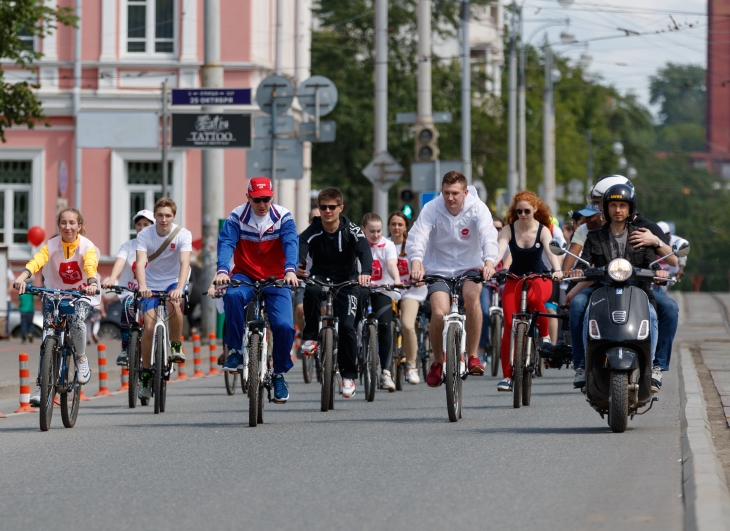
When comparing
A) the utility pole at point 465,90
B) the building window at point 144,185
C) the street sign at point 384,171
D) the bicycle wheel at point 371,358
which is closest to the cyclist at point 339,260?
the bicycle wheel at point 371,358

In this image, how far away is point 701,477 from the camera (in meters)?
8.00

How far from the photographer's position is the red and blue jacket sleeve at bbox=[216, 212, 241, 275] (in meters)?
11.9

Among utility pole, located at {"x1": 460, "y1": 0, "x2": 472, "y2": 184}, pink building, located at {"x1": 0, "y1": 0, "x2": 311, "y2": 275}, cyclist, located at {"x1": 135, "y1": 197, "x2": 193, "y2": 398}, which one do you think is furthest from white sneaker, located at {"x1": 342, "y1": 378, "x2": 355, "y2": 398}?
utility pole, located at {"x1": 460, "y1": 0, "x2": 472, "y2": 184}

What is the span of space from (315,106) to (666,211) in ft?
277

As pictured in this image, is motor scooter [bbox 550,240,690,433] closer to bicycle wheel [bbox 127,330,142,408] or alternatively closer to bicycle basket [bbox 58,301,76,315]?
bicycle basket [bbox 58,301,76,315]

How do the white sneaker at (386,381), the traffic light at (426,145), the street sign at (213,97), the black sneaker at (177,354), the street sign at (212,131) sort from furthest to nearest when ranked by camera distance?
the traffic light at (426,145) < the street sign at (212,131) < the street sign at (213,97) < the white sneaker at (386,381) < the black sneaker at (177,354)

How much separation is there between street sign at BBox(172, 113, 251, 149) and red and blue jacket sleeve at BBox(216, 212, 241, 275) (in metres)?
10.9

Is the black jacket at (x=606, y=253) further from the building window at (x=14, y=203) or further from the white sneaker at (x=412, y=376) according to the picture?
the building window at (x=14, y=203)

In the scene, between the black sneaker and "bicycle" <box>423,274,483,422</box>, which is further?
the black sneaker

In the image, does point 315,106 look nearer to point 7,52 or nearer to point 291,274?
point 7,52

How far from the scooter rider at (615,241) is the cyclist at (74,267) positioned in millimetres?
3759

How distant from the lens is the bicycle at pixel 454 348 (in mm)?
11695

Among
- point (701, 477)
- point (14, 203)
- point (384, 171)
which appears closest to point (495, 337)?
point (701, 477)

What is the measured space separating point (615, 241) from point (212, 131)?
Result: 506 inches
